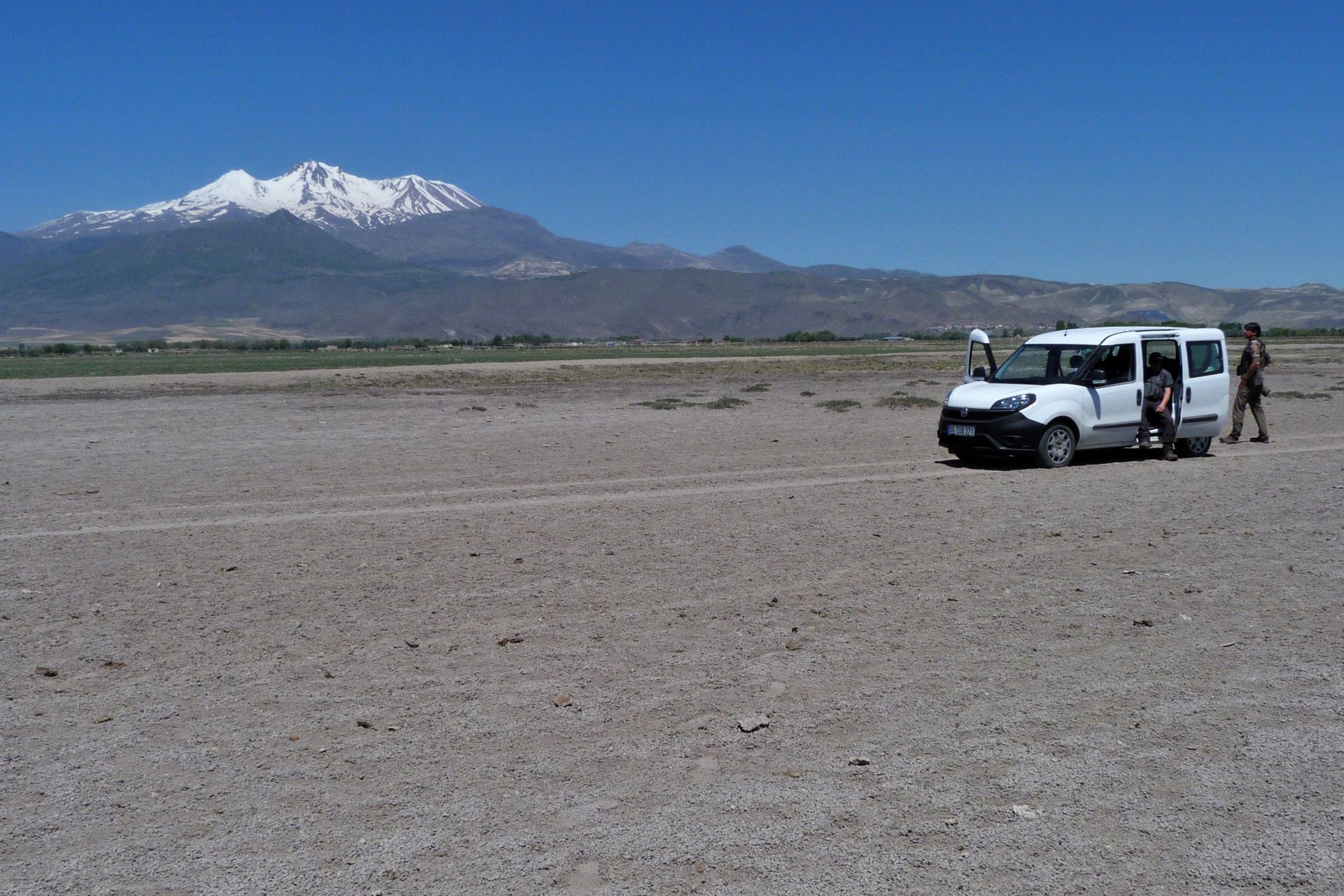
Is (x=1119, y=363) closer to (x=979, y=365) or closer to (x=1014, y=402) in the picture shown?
(x=1014, y=402)

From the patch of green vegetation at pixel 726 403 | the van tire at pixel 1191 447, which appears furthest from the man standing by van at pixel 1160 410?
the patch of green vegetation at pixel 726 403

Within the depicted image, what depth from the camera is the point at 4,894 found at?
4.06m

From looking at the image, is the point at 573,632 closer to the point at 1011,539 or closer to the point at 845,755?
the point at 845,755

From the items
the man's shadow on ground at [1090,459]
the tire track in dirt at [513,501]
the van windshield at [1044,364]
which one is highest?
the van windshield at [1044,364]

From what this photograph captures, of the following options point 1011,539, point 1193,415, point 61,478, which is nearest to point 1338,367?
point 1193,415

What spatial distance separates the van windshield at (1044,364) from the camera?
601 inches

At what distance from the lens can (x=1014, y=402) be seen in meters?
14.8

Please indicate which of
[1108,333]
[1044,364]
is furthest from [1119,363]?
[1044,364]

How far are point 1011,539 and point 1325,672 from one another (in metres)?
3.88

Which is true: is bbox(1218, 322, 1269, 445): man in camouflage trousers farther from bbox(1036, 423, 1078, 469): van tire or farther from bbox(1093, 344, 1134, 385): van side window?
bbox(1036, 423, 1078, 469): van tire

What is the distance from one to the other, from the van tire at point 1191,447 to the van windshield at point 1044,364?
85.7 inches

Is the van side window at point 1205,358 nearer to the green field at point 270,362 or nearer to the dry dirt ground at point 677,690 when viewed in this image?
the dry dirt ground at point 677,690

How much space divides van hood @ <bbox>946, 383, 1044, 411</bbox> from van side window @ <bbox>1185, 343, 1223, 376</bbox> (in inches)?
108

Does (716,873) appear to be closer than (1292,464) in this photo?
Yes
